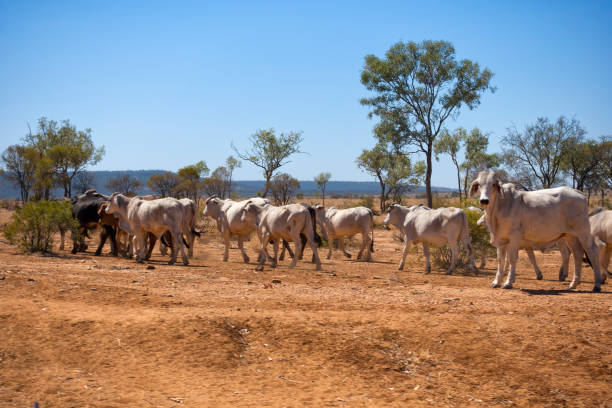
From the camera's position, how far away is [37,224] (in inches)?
627

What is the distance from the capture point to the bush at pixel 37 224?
15906 millimetres

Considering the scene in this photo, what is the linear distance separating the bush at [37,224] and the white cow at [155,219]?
1.88 meters

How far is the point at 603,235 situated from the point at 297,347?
926 centimetres

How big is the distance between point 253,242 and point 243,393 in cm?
1721

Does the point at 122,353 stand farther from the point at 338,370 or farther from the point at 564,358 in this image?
the point at 564,358

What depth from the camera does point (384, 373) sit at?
661 centimetres

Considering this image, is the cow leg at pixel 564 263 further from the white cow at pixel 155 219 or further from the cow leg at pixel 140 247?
the cow leg at pixel 140 247

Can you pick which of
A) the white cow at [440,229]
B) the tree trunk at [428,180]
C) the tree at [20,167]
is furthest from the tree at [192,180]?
A: the white cow at [440,229]

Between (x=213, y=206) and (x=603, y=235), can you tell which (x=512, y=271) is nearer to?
(x=603, y=235)

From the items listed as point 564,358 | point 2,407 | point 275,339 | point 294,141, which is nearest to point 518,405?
point 564,358

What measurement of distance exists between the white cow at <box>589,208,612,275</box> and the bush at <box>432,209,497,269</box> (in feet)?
12.2

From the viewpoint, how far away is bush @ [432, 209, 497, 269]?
16.0 meters

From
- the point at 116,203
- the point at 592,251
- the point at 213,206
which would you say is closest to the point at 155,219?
the point at 116,203

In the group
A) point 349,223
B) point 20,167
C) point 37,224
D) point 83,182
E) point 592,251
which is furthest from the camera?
point 83,182
